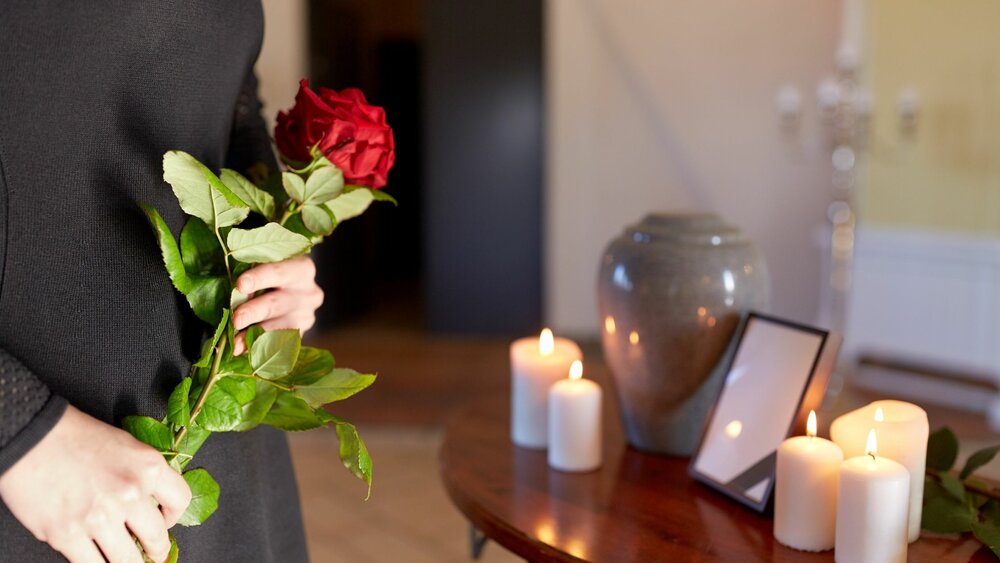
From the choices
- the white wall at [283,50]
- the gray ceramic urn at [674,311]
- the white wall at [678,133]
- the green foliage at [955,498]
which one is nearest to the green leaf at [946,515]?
the green foliage at [955,498]

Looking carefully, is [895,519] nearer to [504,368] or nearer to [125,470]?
[125,470]

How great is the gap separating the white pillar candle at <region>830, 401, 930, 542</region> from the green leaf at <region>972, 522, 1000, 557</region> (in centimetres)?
5

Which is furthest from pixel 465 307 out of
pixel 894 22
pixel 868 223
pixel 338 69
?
pixel 894 22

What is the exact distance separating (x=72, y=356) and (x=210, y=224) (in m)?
0.13

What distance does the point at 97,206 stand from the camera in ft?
2.08

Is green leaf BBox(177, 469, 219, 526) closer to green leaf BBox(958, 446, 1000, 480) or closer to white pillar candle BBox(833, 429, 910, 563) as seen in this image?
white pillar candle BBox(833, 429, 910, 563)

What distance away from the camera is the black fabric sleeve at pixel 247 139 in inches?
35.3

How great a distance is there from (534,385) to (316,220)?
1.50 ft

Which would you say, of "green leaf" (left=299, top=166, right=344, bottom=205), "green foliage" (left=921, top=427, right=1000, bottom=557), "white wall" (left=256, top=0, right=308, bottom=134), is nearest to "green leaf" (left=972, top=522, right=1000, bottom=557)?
"green foliage" (left=921, top=427, right=1000, bottom=557)

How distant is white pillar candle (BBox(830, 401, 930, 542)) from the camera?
0.78m

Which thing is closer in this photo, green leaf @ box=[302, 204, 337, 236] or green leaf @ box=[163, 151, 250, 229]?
green leaf @ box=[163, 151, 250, 229]

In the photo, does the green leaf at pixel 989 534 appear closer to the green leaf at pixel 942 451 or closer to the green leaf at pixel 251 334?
the green leaf at pixel 942 451

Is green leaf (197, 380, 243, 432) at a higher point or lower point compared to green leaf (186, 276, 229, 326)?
lower

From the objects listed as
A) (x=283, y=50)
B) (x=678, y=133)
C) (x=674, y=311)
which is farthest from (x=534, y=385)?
(x=283, y=50)
